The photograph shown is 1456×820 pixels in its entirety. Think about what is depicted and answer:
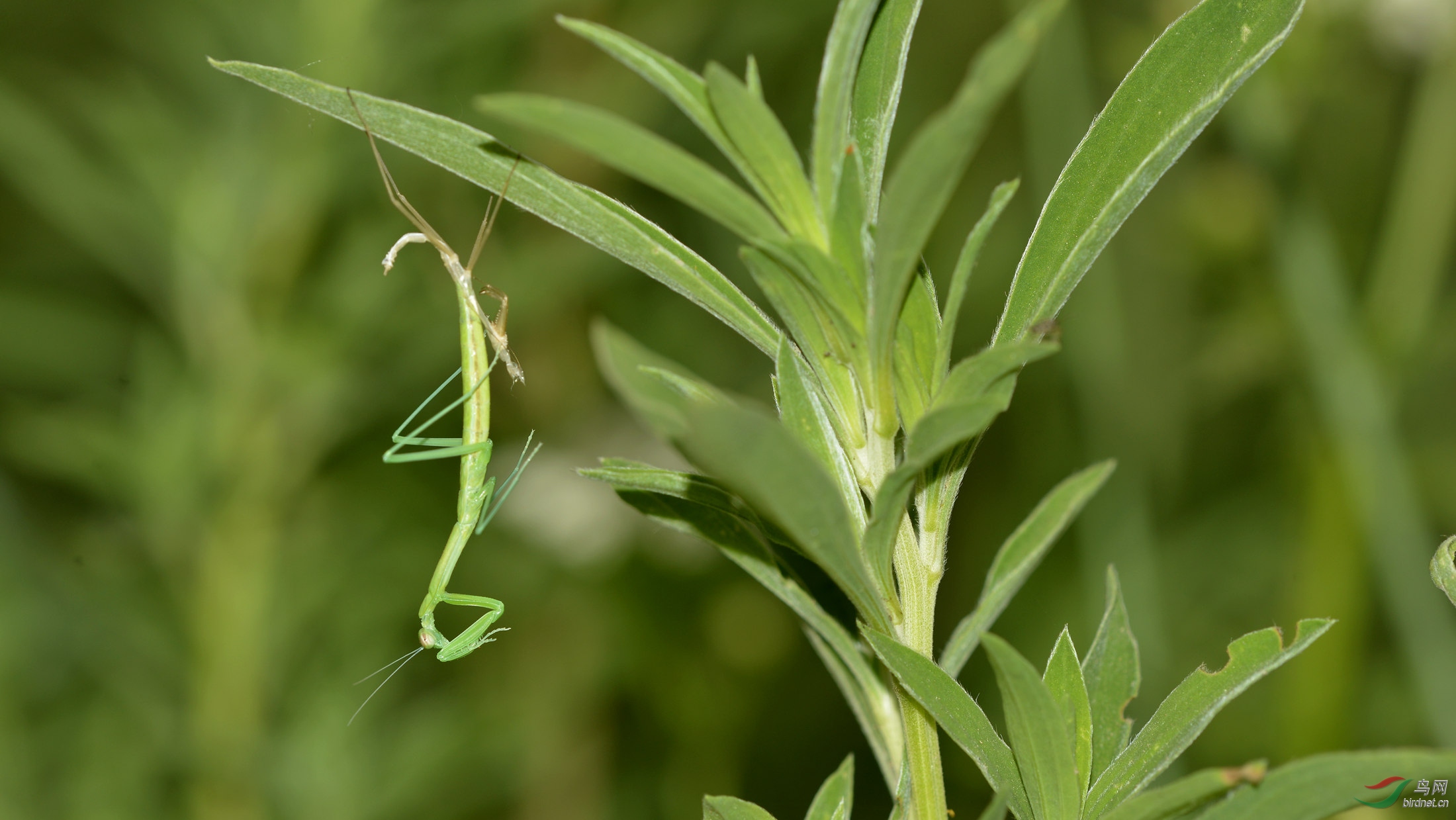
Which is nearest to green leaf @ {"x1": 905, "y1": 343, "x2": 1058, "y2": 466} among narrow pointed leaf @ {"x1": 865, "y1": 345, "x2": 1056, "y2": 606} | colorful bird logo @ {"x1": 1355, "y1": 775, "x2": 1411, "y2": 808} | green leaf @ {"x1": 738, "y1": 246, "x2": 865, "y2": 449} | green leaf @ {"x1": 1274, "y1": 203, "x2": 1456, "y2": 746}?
narrow pointed leaf @ {"x1": 865, "y1": 345, "x2": 1056, "y2": 606}

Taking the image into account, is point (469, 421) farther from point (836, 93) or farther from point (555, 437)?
point (555, 437)

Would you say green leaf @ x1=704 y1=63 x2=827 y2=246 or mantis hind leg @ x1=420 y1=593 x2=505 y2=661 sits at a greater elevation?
green leaf @ x1=704 y1=63 x2=827 y2=246

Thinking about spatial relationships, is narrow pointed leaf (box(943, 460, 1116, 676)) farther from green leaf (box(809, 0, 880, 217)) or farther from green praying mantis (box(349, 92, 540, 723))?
green praying mantis (box(349, 92, 540, 723))

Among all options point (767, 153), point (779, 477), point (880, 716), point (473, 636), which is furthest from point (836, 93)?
point (473, 636)

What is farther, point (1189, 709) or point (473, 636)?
point (473, 636)

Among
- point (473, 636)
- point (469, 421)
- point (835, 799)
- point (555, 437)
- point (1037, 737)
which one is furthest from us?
point (555, 437)

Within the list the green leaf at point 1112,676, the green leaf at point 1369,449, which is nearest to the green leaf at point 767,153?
the green leaf at point 1112,676

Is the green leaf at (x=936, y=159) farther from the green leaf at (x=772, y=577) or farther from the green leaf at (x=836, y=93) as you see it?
the green leaf at (x=772, y=577)
